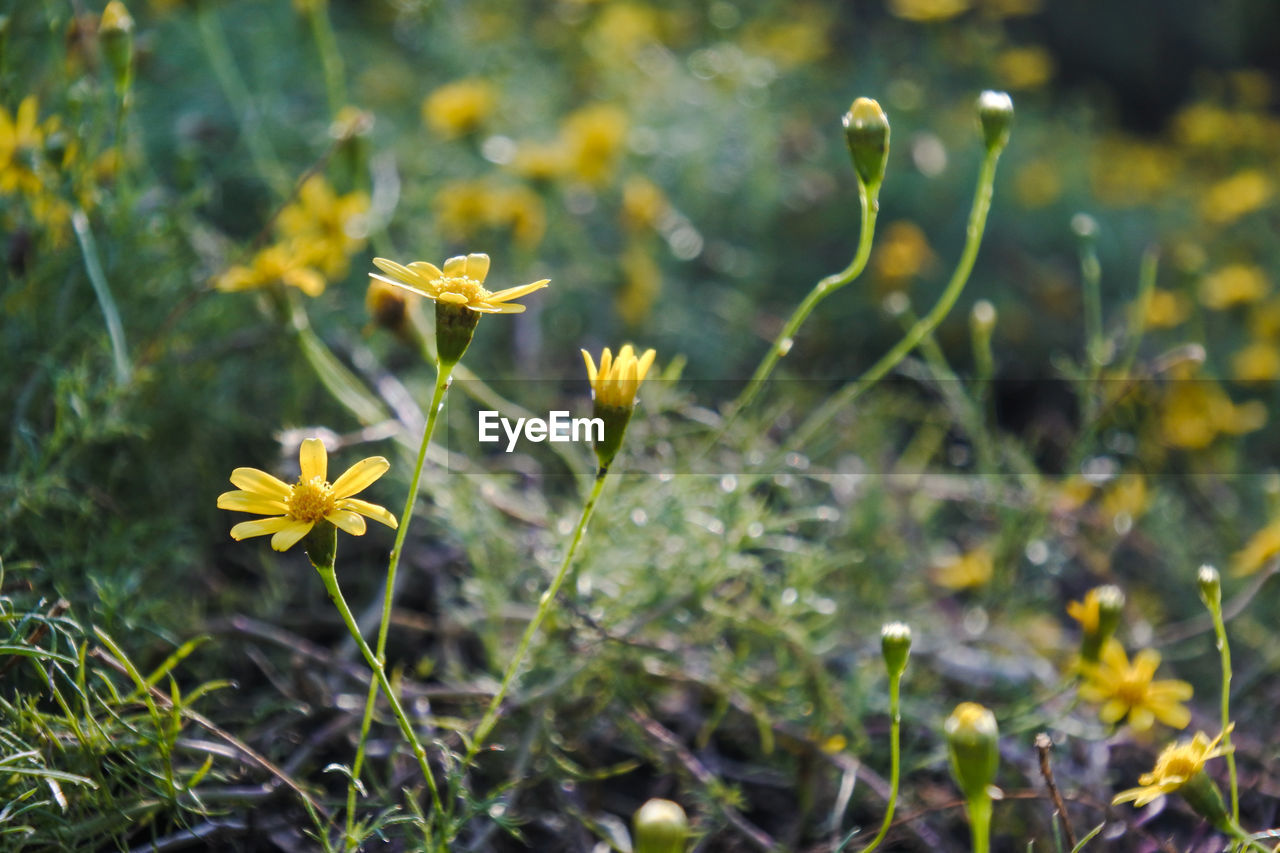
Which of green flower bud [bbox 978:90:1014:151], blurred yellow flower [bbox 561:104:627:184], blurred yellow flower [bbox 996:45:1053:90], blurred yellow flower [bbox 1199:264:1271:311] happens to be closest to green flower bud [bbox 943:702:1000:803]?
green flower bud [bbox 978:90:1014:151]

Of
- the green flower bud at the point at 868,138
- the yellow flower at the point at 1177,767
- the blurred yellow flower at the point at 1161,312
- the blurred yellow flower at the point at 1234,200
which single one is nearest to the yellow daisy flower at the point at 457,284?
the green flower bud at the point at 868,138

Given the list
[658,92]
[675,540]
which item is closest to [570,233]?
[658,92]

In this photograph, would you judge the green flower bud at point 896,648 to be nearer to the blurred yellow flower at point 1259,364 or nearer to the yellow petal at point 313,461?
the yellow petal at point 313,461

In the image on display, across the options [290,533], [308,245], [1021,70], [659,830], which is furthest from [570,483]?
[1021,70]

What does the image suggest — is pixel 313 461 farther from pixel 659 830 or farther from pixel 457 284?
pixel 659 830

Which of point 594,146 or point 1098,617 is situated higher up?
point 594,146
